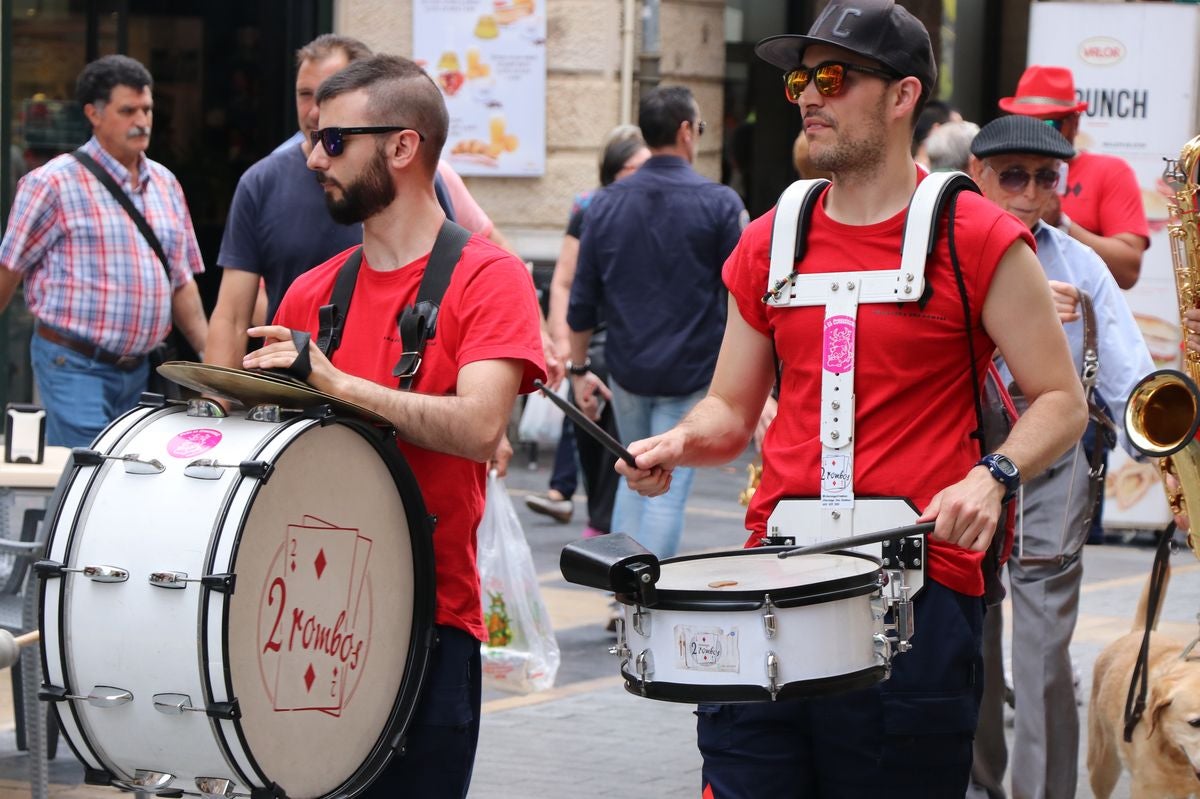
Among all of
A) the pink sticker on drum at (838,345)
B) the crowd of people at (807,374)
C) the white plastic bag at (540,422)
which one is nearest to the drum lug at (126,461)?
the crowd of people at (807,374)

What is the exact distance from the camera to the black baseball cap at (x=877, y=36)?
3.30m

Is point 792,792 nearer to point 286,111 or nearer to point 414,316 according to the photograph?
point 414,316

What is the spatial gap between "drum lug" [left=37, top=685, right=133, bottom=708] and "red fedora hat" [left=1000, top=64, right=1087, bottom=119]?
4009 mm

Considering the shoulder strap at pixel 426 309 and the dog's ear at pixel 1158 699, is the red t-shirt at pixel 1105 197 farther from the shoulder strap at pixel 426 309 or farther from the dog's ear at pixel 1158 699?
the shoulder strap at pixel 426 309

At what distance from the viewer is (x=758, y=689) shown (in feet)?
9.50

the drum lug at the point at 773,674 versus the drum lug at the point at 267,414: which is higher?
the drum lug at the point at 267,414

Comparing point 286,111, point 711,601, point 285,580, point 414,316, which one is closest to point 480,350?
point 414,316

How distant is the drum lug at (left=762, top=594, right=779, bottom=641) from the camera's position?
286cm

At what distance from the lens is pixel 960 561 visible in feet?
10.8

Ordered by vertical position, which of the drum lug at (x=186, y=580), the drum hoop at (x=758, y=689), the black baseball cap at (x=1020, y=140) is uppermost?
the black baseball cap at (x=1020, y=140)

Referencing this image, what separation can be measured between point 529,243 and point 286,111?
2.14m

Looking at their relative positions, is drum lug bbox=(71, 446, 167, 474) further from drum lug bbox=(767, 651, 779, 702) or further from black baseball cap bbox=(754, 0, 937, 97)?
black baseball cap bbox=(754, 0, 937, 97)

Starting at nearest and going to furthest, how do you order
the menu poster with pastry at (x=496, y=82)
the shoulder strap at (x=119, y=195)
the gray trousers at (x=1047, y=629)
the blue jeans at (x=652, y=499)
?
1. the gray trousers at (x=1047, y=629)
2. the shoulder strap at (x=119, y=195)
3. the blue jeans at (x=652, y=499)
4. the menu poster with pastry at (x=496, y=82)

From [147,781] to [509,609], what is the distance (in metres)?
3.13
